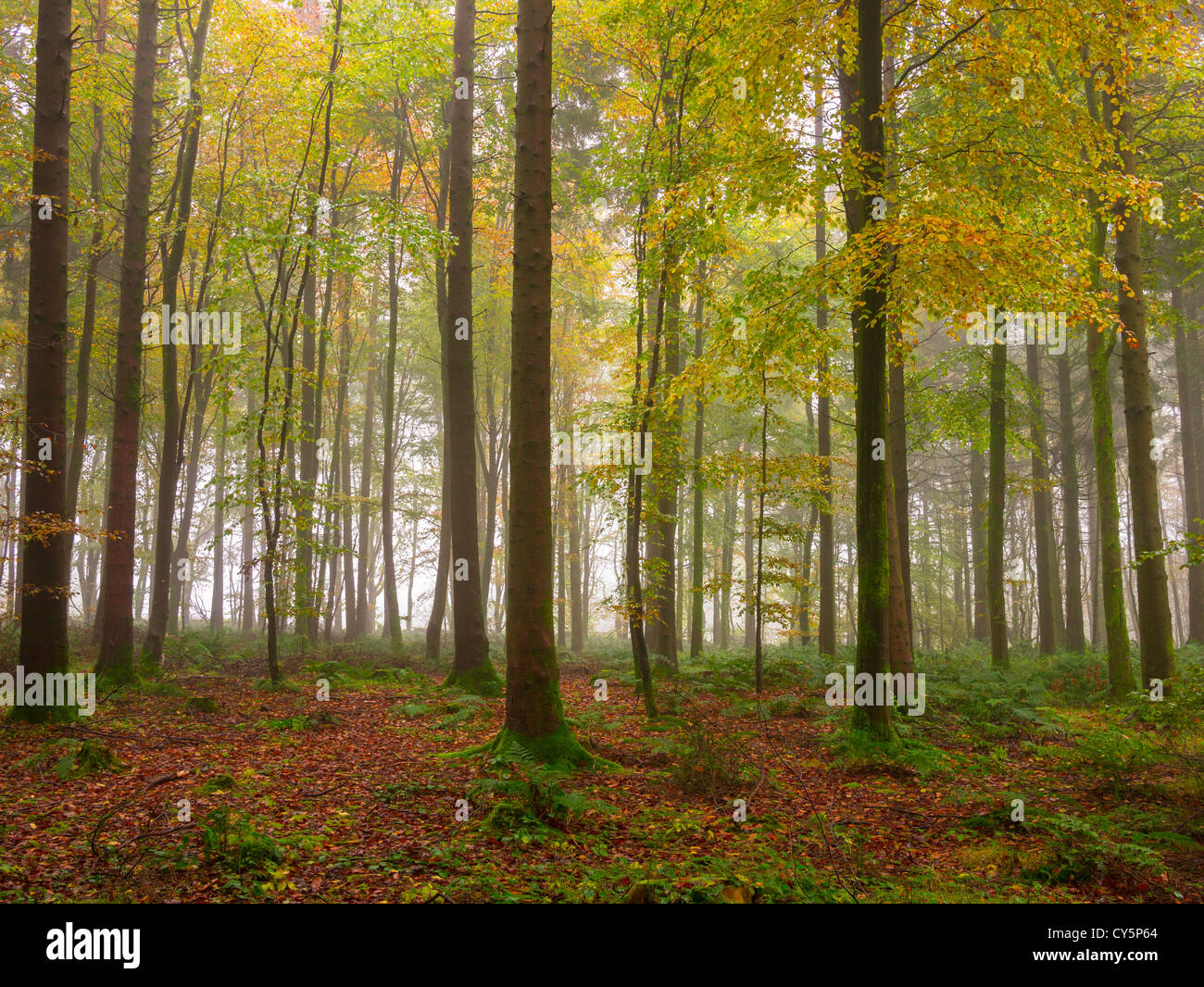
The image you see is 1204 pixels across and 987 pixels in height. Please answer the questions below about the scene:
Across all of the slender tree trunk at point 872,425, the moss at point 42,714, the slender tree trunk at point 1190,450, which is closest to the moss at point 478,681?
the moss at point 42,714

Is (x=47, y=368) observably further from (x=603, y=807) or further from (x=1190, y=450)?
(x=1190, y=450)

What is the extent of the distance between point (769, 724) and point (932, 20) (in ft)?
30.2

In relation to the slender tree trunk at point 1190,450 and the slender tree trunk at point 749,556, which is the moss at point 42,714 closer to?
the slender tree trunk at point 749,556

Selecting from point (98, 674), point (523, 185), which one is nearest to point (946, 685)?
point (523, 185)

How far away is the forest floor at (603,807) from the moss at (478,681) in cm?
110

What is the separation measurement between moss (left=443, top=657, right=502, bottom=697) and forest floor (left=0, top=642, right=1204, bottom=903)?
1096mm

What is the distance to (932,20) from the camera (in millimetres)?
8211

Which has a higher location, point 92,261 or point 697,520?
point 92,261

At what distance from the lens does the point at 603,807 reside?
18.8 feet

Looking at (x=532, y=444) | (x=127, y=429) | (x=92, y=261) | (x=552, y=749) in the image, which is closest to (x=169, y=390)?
(x=127, y=429)

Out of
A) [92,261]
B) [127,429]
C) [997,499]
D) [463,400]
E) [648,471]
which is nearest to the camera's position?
[648,471]

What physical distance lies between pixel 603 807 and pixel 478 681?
593 centimetres

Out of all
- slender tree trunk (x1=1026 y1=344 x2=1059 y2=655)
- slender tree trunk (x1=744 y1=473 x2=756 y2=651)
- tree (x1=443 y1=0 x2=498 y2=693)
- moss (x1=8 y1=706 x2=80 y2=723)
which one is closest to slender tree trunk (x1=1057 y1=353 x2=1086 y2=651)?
slender tree trunk (x1=1026 y1=344 x2=1059 y2=655)
